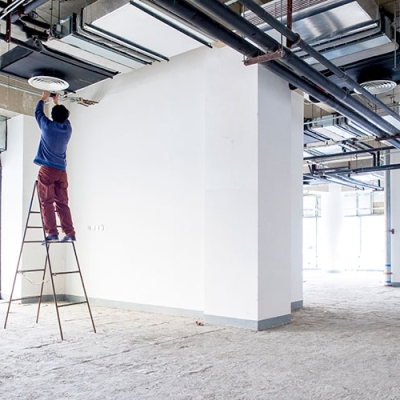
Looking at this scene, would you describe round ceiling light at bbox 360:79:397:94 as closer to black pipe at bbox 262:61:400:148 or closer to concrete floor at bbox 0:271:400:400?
black pipe at bbox 262:61:400:148

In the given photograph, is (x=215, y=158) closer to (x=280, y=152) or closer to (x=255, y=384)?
(x=280, y=152)

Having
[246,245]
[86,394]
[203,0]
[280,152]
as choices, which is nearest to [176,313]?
[246,245]

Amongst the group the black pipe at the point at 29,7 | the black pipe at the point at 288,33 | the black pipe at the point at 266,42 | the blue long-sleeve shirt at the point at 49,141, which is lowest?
the blue long-sleeve shirt at the point at 49,141

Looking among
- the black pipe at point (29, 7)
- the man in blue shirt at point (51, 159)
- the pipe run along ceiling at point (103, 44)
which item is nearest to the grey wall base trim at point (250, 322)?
the man in blue shirt at point (51, 159)

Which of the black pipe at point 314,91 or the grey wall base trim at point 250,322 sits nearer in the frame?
the black pipe at point 314,91

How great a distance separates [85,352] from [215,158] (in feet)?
9.05

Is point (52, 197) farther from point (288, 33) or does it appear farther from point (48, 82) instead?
point (288, 33)

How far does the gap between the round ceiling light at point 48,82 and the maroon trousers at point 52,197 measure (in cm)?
112

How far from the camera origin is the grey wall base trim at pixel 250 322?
5.27 metres

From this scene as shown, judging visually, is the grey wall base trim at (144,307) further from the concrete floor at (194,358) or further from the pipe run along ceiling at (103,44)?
the pipe run along ceiling at (103,44)

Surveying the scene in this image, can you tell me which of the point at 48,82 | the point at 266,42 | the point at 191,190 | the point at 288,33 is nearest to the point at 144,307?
the point at 191,190

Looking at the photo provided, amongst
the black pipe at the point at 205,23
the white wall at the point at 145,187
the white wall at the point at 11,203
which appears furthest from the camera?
the white wall at the point at 11,203

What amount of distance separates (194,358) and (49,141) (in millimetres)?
2880

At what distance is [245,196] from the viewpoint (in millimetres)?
5449
